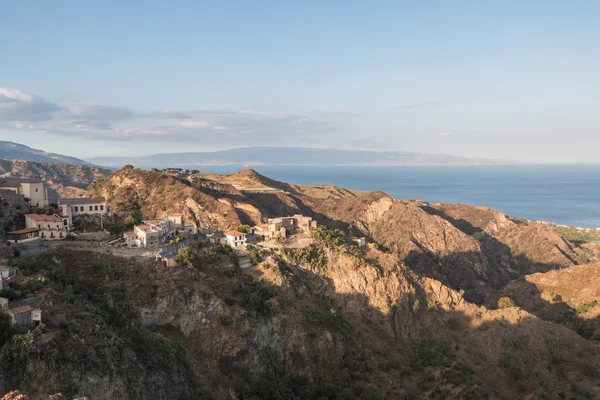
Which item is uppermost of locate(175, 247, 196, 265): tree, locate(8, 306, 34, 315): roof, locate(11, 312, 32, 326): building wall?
locate(175, 247, 196, 265): tree

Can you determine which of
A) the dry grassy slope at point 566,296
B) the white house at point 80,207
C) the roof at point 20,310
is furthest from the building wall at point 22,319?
the dry grassy slope at point 566,296

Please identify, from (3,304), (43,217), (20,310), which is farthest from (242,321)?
(43,217)

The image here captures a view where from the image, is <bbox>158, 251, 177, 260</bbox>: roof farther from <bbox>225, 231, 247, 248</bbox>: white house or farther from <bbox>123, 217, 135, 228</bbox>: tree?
<bbox>123, 217, 135, 228</bbox>: tree

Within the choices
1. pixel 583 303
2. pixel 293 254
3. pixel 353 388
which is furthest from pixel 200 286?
pixel 583 303

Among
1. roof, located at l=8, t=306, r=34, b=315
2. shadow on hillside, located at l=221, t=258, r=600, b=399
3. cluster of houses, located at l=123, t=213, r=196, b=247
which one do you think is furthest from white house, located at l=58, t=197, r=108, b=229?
roof, located at l=8, t=306, r=34, b=315

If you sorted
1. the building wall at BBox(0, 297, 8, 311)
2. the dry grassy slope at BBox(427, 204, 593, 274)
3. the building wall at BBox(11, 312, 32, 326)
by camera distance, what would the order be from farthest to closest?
the dry grassy slope at BBox(427, 204, 593, 274)
the building wall at BBox(0, 297, 8, 311)
the building wall at BBox(11, 312, 32, 326)

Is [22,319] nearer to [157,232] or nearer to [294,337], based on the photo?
[157,232]

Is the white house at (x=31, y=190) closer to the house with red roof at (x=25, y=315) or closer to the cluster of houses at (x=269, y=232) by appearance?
the cluster of houses at (x=269, y=232)
